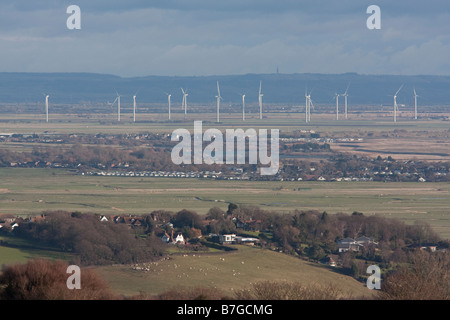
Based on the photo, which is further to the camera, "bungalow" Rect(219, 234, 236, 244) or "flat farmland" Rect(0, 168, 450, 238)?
"flat farmland" Rect(0, 168, 450, 238)

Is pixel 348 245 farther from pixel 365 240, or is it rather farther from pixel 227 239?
pixel 227 239

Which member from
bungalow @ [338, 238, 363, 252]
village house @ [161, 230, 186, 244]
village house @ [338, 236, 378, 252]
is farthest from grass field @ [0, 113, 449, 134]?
bungalow @ [338, 238, 363, 252]

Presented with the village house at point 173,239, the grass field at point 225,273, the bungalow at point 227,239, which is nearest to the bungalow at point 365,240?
the grass field at point 225,273

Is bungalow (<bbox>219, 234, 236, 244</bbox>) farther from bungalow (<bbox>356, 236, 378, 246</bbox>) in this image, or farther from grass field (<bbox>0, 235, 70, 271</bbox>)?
grass field (<bbox>0, 235, 70, 271</bbox>)

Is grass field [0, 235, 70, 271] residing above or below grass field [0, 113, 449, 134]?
below

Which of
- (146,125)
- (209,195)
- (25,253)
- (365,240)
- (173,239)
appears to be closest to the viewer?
(25,253)

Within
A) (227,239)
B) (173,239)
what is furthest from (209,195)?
(227,239)

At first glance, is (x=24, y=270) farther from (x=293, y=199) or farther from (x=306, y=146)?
(x=306, y=146)
